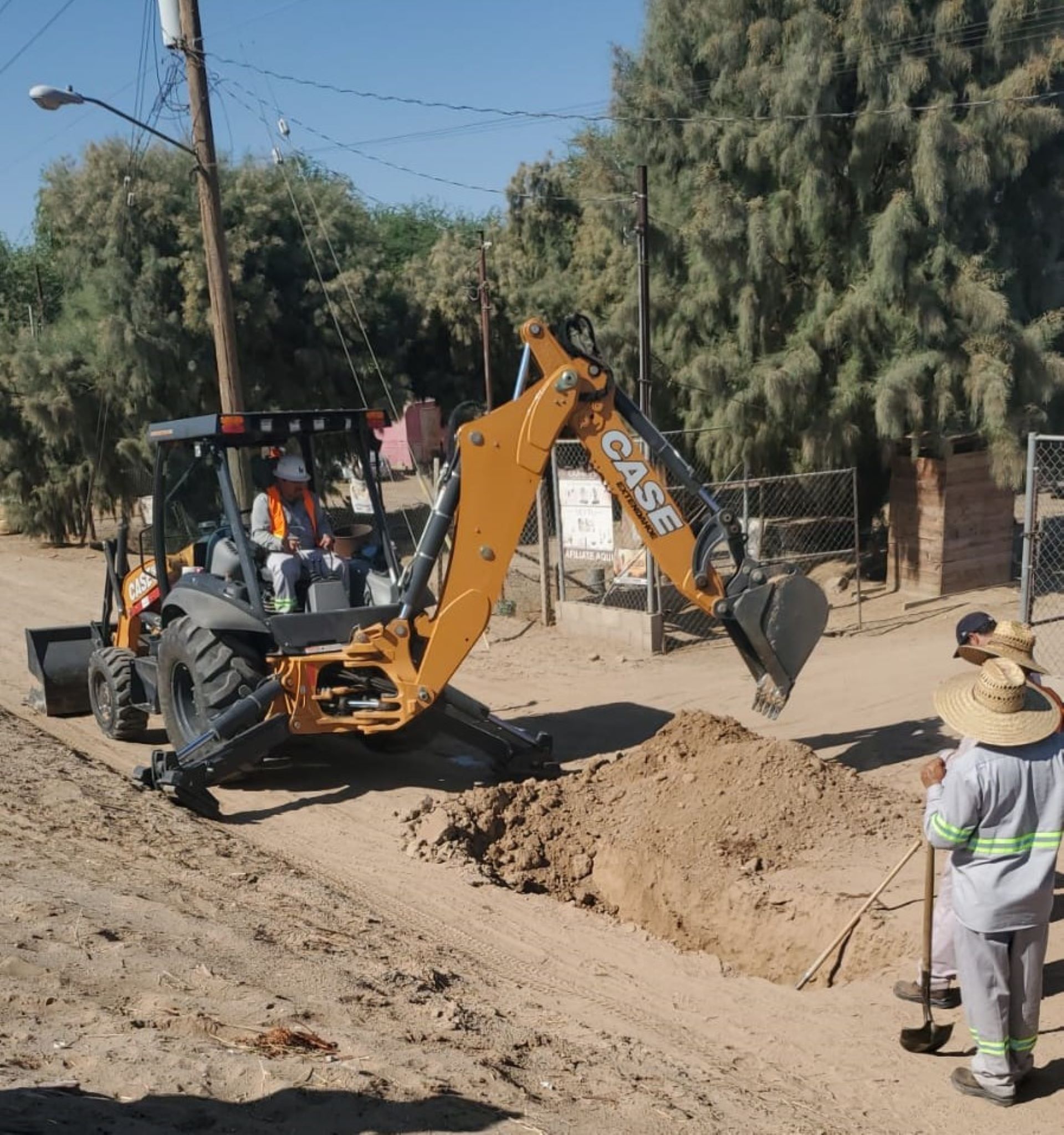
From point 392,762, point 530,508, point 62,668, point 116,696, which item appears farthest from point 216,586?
point 62,668

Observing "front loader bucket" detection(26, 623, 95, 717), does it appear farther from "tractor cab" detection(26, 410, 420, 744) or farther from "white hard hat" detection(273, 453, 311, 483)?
"white hard hat" detection(273, 453, 311, 483)

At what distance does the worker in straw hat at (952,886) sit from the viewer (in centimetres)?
505

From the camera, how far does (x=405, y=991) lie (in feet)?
17.3

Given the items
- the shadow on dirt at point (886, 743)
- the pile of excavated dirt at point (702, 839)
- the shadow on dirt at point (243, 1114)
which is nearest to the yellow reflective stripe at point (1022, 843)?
the pile of excavated dirt at point (702, 839)

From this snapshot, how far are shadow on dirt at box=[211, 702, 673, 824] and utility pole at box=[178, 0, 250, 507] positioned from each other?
3973 millimetres

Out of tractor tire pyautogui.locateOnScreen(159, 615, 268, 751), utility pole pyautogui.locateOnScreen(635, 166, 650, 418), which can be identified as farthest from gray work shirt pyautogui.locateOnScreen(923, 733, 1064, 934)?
utility pole pyautogui.locateOnScreen(635, 166, 650, 418)

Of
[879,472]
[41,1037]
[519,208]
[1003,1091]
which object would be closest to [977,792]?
[1003,1091]

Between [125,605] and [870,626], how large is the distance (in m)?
8.62

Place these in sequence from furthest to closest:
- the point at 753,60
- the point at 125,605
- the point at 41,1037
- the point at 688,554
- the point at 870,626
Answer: the point at 753,60 → the point at 870,626 → the point at 125,605 → the point at 688,554 → the point at 41,1037

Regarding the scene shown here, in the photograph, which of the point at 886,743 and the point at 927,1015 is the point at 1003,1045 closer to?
the point at 927,1015

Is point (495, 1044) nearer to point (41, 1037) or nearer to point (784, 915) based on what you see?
point (41, 1037)

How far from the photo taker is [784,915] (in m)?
6.66

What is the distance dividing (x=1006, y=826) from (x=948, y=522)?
11.9m

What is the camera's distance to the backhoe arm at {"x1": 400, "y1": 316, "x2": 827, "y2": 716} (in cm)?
826
